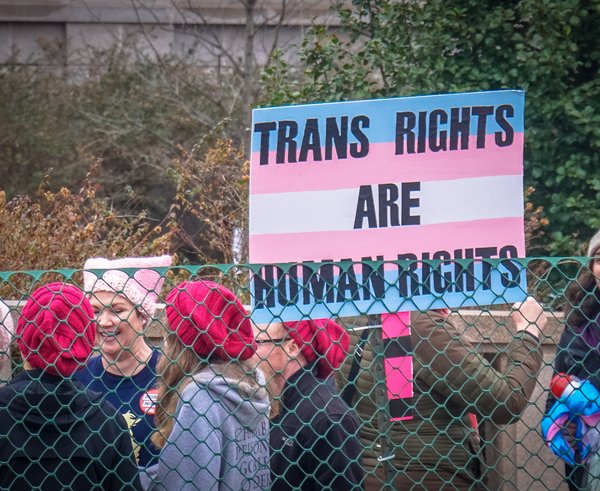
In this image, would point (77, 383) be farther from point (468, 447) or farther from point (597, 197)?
point (597, 197)

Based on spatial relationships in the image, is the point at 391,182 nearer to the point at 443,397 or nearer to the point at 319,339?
the point at 319,339

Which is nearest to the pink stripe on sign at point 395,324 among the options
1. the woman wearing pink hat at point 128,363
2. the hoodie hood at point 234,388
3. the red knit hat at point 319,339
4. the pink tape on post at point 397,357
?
the pink tape on post at point 397,357

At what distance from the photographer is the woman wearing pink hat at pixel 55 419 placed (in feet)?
10.0

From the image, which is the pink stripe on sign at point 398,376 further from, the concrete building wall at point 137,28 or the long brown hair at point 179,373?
the concrete building wall at point 137,28

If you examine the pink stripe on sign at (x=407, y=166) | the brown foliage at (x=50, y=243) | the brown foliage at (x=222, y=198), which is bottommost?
the brown foliage at (x=222, y=198)

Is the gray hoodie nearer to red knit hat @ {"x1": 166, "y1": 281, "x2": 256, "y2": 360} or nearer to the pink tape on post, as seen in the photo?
red knit hat @ {"x1": 166, "y1": 281, "x2": 256, "y2": 360}

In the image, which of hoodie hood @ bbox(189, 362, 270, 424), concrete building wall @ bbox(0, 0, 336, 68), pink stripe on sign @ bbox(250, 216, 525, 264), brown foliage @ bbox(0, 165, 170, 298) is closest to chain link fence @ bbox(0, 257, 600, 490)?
hoodie hood @ bbox(189, 362, 270, 424)

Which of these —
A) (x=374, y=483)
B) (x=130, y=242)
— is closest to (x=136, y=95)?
(x=130, y=242)

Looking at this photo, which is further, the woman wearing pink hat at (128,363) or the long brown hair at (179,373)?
the woman wearing pink hat at (128,363)

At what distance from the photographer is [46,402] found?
10.0ft

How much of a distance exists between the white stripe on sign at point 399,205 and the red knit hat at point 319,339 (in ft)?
0.99

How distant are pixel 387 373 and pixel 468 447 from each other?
0.63 metres

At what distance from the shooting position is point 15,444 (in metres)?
3.05

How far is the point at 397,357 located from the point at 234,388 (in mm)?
566
